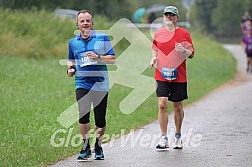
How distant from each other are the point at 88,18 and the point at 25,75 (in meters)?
11.1

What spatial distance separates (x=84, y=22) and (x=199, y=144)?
2982mm

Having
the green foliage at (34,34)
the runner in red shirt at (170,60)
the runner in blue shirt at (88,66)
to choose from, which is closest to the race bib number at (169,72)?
the runner in red shirt at (170,60)

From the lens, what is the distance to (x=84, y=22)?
937 cm

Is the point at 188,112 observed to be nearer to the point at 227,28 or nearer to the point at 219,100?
the point at 219,100

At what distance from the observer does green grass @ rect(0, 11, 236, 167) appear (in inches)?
403

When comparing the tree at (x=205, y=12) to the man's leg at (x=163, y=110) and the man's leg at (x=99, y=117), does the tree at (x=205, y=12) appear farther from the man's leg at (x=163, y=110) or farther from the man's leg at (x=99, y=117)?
the man's leg at (x=99, y=117)

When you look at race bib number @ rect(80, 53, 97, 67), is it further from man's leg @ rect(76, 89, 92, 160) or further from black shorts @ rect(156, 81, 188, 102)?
black shorts @ rect(156, 81, 188, 102)

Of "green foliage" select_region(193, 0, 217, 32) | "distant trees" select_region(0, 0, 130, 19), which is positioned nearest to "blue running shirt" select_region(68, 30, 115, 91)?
"distant trees" select_region(0, 0, 130, 19)

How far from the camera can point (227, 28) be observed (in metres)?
76.2

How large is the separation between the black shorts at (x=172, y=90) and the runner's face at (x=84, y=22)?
176cm

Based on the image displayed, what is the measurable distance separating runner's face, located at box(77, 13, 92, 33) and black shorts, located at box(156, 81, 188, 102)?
1764mm

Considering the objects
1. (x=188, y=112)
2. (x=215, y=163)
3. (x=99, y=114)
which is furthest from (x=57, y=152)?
(x=188, y=112)

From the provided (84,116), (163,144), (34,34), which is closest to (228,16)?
(34,34)

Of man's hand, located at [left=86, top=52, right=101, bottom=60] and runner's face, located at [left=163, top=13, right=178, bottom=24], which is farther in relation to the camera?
runner's face, located at [left=163, top=13, right=178, bottom=24]
